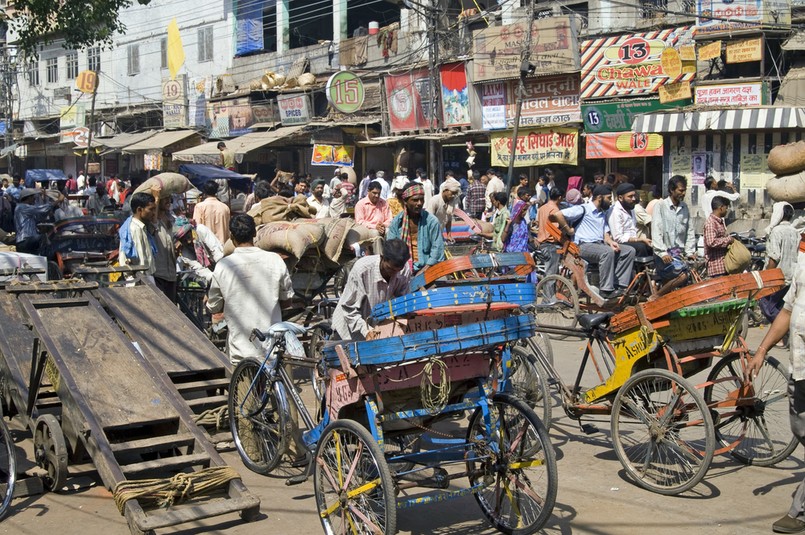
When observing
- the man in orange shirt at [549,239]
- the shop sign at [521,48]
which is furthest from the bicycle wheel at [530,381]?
the shop sign at [521,48]

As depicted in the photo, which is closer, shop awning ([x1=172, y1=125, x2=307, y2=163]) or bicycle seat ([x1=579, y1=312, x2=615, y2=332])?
bicycle seat ([x1=579, y1=312, x2=615, y2=332])

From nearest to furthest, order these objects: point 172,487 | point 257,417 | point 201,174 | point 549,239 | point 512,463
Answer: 1. point 512,463
2. point 172,487
3. point 257,417
4. point 549,239
5. point 201,174

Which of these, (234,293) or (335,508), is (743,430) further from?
(234,293)

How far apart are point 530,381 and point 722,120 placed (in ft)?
41.8

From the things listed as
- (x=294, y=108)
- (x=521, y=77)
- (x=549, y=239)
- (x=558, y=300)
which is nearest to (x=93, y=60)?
(x=294, y=108)

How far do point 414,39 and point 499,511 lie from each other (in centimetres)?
2405

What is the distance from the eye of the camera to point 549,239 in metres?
11.9

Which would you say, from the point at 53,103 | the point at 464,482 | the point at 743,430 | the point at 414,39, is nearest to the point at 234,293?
the point at 464,482

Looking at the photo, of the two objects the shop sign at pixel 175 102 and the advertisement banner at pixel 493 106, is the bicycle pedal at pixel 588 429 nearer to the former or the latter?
the advertisement banner at pixel 493 106

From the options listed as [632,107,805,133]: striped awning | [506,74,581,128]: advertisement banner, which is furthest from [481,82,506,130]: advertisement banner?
[632,107,805,133]: striped awning

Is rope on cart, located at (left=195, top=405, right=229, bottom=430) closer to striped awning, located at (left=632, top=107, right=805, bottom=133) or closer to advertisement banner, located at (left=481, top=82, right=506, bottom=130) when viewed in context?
striped awning, located at (left=632, top=107, right=805, bottom=133)

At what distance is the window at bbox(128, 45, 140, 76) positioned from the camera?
40.8 metres

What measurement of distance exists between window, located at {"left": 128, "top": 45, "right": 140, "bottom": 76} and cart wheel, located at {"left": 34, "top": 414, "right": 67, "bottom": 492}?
125 feet

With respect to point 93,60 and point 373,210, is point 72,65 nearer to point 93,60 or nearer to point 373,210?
point 93,60
